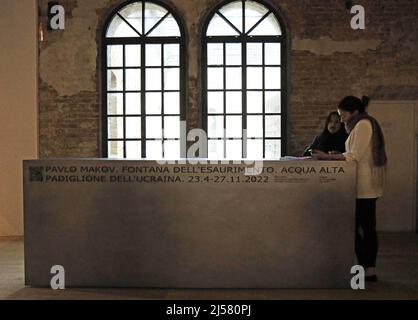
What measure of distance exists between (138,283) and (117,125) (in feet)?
12.4

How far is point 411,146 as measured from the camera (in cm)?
771

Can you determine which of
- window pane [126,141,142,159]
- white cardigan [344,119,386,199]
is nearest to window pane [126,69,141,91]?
window pane [126,141,142,159]

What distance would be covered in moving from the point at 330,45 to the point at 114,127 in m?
3.22

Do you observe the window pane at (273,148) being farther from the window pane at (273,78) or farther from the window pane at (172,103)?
the window pane at (172,103)

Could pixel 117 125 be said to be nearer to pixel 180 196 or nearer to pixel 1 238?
pixel 1 238

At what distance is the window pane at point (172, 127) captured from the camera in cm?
787

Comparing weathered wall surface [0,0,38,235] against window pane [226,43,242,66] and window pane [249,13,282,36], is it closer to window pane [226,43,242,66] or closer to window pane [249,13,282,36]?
window pane [226,43,242,66]

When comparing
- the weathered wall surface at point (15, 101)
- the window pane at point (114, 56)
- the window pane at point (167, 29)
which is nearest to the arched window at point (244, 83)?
the window pane at point (167, 29)

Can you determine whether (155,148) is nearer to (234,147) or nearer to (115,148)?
(115,148)

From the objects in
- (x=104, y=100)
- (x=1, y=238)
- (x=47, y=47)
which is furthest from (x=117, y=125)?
(x=1, y=238)

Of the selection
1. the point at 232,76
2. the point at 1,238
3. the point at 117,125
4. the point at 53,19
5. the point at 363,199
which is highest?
the point at 53,19

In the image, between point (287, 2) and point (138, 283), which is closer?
point (138, 283)

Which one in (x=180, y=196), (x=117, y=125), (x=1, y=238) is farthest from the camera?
(x=117, y=125)

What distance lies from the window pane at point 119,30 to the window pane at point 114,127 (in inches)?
46.3
